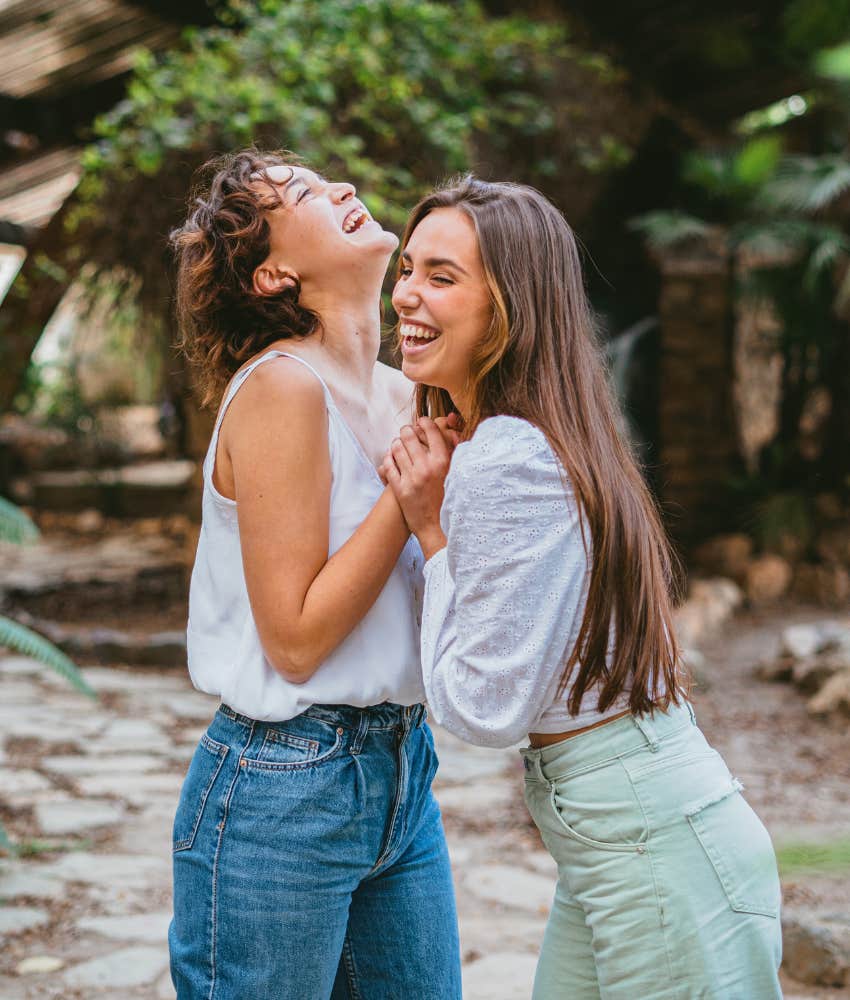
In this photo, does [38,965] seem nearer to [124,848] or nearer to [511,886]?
[124,848]

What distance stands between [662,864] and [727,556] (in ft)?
24.8

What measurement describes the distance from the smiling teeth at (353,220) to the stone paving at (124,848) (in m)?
1.97

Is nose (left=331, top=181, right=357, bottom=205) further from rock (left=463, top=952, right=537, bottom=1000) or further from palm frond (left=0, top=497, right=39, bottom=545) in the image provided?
rock (left=463, top=952, right=537, bottom=1000)

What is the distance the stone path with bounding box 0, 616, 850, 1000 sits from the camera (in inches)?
115

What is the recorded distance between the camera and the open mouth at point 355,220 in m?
1.67

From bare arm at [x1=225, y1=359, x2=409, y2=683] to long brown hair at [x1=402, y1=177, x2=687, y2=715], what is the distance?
206 mm

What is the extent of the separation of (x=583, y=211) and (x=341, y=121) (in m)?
2.83

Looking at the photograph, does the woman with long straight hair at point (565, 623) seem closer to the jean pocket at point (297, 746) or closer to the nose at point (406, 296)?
the nose at point (406, 296)

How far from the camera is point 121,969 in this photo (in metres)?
2.90

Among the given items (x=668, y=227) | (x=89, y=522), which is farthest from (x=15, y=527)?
(x=89, y=522)

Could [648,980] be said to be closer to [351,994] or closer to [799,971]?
[351,994]

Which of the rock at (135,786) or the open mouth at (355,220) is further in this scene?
the rock at (135,786)

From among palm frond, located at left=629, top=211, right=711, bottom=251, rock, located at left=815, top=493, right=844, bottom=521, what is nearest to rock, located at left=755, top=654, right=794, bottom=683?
rock, located at left=815, top=493, right=844, bottom=521

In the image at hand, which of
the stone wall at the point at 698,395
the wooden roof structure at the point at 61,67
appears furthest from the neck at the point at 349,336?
the stone wall at the point at 698,395
